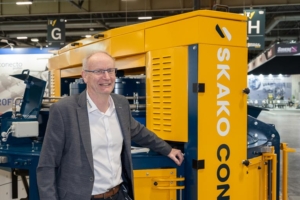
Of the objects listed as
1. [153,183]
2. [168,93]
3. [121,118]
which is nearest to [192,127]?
[168,93]

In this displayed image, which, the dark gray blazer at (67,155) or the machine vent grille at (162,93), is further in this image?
the machine vent grille at (162,93)

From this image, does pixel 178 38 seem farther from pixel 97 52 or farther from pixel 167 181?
pixel 167 181

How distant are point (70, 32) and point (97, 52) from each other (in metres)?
18.1

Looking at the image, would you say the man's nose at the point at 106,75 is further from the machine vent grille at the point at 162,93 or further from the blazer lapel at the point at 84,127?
the machine vent grille at the point at 162,93

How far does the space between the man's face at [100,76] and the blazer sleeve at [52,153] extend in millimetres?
217

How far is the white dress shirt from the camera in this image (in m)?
1.74

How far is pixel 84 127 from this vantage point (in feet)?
5.61

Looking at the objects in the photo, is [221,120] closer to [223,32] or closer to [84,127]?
[223,32]

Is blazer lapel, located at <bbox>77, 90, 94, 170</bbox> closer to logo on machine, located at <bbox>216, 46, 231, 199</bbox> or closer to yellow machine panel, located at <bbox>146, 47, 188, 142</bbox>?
yellow machine panel, located at <bbox>146, 47, 188, 142</bbox>

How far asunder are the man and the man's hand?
1.58ft

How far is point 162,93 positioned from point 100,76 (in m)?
0.92

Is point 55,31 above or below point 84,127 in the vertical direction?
above

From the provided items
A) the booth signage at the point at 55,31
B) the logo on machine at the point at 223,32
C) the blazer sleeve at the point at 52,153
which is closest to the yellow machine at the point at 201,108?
the logo on machine at the point at 223,32

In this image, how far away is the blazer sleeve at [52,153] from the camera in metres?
1.65
